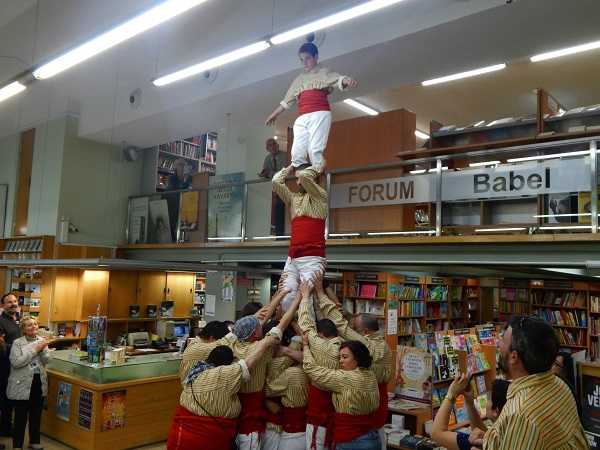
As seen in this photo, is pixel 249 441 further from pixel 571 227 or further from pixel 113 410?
pixel 571 227

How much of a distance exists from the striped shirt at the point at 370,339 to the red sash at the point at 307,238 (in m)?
0.31

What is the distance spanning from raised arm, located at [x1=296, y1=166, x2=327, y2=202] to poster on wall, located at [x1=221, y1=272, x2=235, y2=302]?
17.1ft

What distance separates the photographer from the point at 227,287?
28.3 ft

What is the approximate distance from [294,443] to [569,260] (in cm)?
267

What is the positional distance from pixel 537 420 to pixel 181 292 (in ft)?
30.9

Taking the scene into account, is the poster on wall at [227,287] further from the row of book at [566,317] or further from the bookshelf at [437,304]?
the row of book at [566,317]

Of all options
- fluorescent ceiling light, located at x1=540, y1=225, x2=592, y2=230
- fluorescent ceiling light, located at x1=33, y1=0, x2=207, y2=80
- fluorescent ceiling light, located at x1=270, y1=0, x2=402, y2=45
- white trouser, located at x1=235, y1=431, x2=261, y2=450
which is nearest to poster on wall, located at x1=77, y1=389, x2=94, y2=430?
white trouser, located at x1=235, y1=431, x2=261, y2=450

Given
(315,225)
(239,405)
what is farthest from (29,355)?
(315,225)

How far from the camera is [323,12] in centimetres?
444

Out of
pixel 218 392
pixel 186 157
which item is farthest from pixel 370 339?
pixel 186 157

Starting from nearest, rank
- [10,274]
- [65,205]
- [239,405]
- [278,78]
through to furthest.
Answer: [239,405], [278,78], [65,205], [10,274]

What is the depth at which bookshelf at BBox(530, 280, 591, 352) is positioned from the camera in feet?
30.8

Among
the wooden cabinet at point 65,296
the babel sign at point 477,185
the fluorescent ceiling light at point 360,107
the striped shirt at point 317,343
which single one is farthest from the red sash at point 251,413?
the fluorescent ceiling light at point 360,107

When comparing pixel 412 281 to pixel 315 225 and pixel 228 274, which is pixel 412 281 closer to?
pixel 228 274
